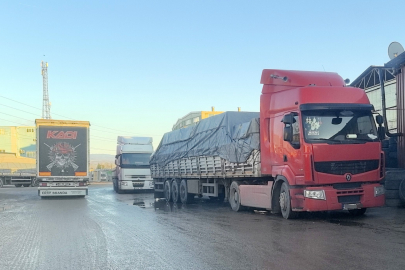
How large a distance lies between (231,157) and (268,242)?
21.3 ft

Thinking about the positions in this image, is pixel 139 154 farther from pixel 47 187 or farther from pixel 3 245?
pixel 3 245

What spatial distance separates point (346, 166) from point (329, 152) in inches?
23.3

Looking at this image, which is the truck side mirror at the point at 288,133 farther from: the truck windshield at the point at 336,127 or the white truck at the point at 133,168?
the white truck at the point at 133,168

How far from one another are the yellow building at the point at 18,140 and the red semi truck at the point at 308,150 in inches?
2828

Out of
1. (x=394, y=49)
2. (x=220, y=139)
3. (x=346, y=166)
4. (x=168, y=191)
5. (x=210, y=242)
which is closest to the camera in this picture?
(x=210, y=242)

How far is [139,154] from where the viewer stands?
94.1 feet

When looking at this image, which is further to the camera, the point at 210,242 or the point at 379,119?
the point at 379,119

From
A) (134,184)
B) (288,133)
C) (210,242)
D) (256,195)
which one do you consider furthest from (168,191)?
(210,242)

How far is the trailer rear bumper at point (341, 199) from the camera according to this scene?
10.5m

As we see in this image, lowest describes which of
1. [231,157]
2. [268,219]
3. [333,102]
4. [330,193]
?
[268,219]

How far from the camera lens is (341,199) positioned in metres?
10.6

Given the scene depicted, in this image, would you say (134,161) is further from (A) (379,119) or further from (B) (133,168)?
(A) (379,119)

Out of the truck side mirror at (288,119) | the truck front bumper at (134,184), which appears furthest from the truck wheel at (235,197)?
A: the truck front bumper at (134,184)

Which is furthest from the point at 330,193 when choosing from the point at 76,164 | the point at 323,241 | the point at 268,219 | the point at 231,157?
the point at 76,164
